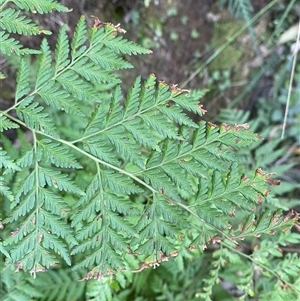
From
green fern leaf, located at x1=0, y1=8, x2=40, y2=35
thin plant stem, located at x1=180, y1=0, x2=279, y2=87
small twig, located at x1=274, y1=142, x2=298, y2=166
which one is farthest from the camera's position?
small twig, located at x1=274, y1=142, x2=298, y2=166

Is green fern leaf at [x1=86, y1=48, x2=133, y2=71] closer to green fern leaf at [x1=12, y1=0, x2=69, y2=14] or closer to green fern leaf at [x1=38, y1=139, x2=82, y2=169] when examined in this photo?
green fern leaf at [x1=12, y1=0, x2=69, y2=14]

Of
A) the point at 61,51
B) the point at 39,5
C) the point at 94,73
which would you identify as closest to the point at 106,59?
the point at 94,73

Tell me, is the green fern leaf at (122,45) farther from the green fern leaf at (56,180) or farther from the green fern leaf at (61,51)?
the green fern leaf at (56,180)

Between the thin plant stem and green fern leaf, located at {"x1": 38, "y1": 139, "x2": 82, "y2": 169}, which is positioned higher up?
the thin plant stem

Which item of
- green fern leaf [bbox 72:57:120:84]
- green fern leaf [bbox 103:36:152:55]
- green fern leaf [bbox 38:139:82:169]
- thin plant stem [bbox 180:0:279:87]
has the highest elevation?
thin plant stem [bbox 180:0:279:87]

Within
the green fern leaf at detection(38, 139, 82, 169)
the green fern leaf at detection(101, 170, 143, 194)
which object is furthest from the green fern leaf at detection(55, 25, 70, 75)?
the green fern leaf at detection(101, 170, 143, 194)

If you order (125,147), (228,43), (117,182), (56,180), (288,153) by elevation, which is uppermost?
(228,43)

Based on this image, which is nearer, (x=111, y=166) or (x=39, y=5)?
(x=39, y=5)

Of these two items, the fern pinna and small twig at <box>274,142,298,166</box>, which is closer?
the fern pinna

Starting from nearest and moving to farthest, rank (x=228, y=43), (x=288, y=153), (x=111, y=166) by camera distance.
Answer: (x=111, y=166) < (x=228, y=43) < (x=288, y=153)

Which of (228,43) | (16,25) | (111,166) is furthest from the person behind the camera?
(228,43)

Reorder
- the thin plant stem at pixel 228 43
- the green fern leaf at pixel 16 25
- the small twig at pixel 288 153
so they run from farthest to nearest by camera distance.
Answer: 1. the small twig at pixel 288 153
2. the thin plant stem at pixel 228 43
3. the green fern leaf at pixel 16 25

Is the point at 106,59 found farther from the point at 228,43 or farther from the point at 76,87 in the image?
the point at 228,43

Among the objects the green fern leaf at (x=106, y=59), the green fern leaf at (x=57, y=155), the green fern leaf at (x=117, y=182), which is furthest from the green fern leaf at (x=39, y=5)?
the green fern leaf at (x=117, y=182)
